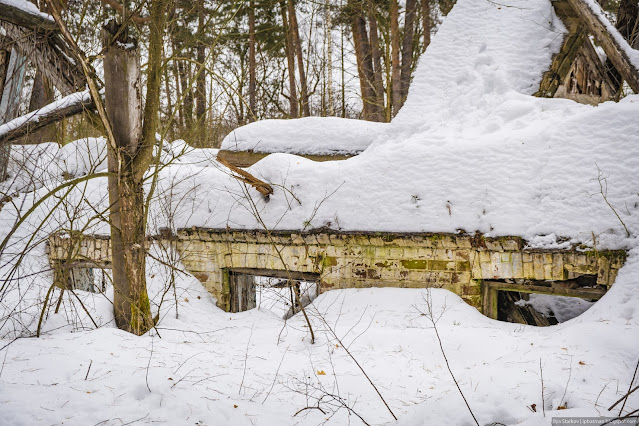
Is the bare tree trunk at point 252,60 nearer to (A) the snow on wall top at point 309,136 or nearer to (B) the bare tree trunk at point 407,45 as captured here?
(B) the bare tree trunk at point 407,45

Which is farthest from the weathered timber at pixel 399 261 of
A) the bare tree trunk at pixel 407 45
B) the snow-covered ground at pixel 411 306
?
the bare tree trunk at pixel 407 45

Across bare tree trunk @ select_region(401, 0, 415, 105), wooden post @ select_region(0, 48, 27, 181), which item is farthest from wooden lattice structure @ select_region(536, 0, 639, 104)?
wooden post @ select_region(0, 48, 27, 181)

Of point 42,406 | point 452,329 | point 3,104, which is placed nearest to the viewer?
point 42,406

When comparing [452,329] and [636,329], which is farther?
[452,329]

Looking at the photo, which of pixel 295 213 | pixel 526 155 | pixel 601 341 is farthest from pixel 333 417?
pixel 526 155

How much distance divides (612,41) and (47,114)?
6.54 m

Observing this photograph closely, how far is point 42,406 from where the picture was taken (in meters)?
2.47

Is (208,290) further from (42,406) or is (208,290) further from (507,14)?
(507,14)

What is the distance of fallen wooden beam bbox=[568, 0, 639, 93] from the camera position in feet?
18.0

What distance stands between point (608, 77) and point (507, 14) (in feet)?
6.24

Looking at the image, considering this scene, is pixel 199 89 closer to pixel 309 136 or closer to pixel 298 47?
pixel 309 136

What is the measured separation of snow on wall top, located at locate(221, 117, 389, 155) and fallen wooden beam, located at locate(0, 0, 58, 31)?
3.29 meters

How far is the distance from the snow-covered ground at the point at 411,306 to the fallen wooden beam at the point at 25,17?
52.4 inches

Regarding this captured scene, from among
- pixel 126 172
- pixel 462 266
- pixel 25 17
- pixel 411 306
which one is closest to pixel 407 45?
pixel 462 266
